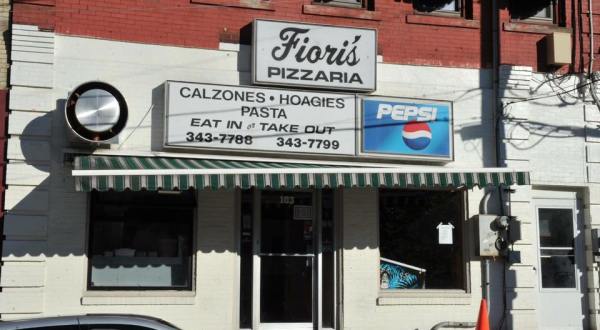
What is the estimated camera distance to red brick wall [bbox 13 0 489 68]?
34.7ft

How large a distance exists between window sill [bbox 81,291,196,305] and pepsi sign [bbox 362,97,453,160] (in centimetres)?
339

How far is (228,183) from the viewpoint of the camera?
947 cm

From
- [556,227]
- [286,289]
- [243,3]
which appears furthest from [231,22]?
[556,227]

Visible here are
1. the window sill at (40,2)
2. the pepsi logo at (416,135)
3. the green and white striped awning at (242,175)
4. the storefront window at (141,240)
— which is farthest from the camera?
the pepsi logo at (416,135)

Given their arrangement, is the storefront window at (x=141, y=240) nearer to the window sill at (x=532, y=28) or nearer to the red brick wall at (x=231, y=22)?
the red brick wall at (x=231, y=22)

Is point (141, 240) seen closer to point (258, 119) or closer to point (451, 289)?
point (258, 119)

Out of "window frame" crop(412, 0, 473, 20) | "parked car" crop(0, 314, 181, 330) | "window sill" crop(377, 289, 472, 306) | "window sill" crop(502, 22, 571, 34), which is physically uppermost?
"window frame" crop(412, 0, 473, 20)

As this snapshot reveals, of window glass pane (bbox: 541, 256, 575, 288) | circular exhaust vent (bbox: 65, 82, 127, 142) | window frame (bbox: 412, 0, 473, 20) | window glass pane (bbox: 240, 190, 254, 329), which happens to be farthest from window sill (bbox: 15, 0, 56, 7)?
Result: window glass pane (bbox: 541, 256, 575, 288)

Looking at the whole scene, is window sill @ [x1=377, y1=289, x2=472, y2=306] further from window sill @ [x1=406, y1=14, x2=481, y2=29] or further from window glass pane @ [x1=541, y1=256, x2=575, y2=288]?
window sill @ [x1=406, y1=14, x2=481, y2=29]

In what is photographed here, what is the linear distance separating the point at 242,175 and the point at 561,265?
587cm

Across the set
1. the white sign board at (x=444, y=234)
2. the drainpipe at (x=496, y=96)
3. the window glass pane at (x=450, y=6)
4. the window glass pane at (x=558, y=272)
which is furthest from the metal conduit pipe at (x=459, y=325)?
the window glass pane at (x=450, y=6)

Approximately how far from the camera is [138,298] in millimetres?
10391

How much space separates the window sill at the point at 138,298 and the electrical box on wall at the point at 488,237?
4445 millimetres

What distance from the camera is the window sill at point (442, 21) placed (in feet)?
39.2
